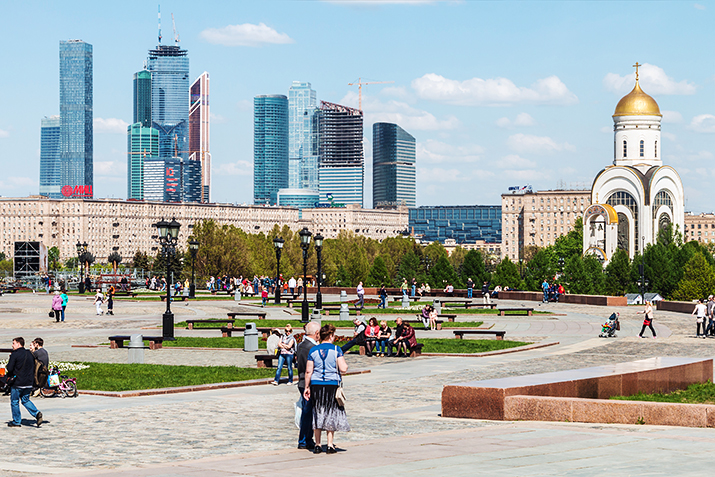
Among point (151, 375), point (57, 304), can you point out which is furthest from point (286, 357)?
point (57, 304)

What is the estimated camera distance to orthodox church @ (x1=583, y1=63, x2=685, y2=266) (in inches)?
4043

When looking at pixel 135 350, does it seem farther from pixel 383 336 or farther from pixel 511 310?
pixel 511 310

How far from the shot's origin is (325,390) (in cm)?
1165

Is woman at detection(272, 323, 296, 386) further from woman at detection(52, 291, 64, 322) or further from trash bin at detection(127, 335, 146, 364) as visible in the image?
woman at detection(52, 291, 64, 322)

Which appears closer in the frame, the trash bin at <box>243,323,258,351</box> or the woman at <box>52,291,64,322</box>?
the trash bin at <box>243,323,258,351</box>

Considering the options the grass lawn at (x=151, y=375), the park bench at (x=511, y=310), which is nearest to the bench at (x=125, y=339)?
the grass lawn at (x=151, y=375)

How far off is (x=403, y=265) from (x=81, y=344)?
66.4m

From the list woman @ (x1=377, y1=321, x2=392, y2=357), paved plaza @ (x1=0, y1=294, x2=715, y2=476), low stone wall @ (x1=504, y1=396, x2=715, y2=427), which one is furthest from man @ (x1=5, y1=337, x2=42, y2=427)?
woman @ (x1=377, y1=321, x2=392, y2=357)

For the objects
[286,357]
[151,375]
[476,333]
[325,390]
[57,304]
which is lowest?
[151,375]

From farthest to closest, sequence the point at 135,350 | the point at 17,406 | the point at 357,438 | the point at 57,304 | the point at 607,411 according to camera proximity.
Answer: the point at 57,304 → the point at 135,350 → the point at 17,406 → the point at 607,411 → the point at 357,438

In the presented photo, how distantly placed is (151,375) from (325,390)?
10.2 m

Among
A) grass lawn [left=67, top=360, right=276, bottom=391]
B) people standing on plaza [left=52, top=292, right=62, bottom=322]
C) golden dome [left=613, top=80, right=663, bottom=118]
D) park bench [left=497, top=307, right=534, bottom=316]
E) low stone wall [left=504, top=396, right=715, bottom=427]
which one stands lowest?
grass lawn [left=67, top=360, right=276, bottom=391]

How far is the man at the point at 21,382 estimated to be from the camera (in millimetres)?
14172

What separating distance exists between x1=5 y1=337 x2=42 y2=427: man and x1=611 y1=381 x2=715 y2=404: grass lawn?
958cm
